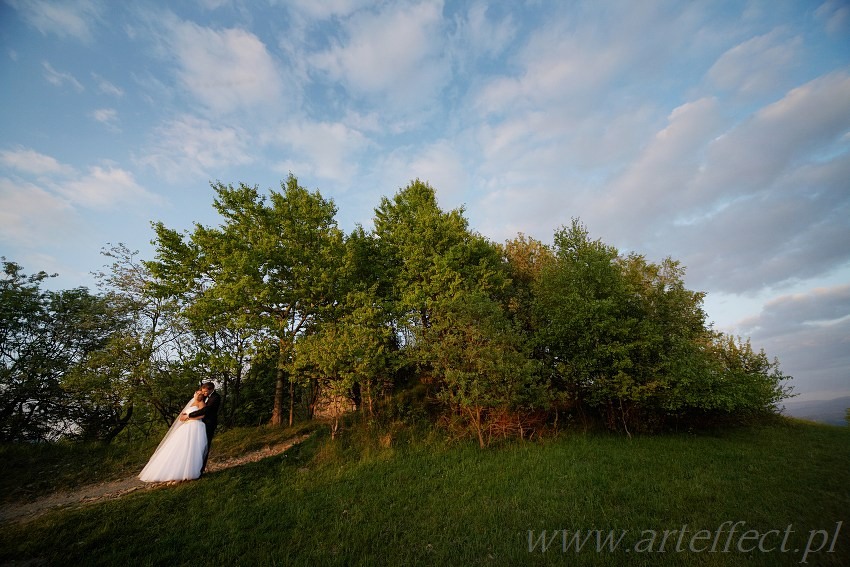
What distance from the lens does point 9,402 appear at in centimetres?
1775

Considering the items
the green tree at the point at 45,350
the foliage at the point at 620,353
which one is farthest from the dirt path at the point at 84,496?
the foliage at the point at 620,353

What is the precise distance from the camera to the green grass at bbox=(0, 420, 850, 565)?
6.48 m

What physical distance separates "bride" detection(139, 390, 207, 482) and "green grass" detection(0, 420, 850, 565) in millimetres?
563

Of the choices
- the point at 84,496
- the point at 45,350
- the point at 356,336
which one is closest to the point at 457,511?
the point at 356,336

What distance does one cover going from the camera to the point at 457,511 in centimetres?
836

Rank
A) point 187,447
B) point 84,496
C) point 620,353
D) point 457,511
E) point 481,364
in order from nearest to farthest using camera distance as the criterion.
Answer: point 457,511
point 84,496
point 187,447
point 481,364
point 620,353

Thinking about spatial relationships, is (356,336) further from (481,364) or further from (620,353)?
(620,353)

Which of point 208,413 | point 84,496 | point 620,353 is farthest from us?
point 620,353

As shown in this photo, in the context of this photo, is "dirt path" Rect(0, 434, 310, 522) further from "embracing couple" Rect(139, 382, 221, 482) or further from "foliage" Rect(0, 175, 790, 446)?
"foliage" Rect(0, 175, 790, 446)

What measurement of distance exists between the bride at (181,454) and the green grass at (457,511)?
56cm

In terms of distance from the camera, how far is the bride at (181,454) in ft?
34.7

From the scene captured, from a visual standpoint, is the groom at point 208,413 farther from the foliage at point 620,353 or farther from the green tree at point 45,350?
the foliage at point 620,353

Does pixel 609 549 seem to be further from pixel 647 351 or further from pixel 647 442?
pixel 647 351

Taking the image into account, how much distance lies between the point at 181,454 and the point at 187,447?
0.78 feet
